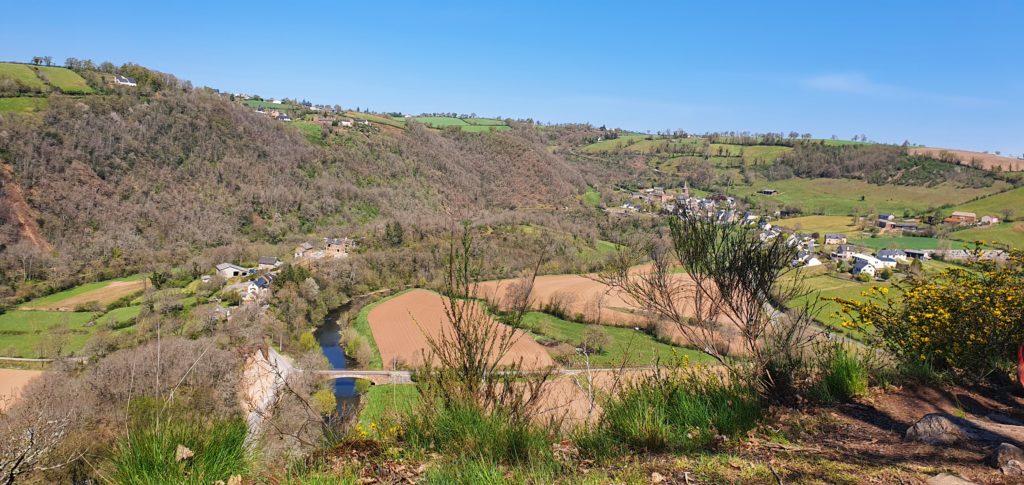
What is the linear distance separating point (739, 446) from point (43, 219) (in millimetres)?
62619

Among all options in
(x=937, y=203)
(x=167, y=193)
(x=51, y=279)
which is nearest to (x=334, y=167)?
(x=167, y=193)

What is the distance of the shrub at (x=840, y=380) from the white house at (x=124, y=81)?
3527 inches

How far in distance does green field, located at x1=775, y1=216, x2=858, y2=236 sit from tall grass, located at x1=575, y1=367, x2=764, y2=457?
210 ft

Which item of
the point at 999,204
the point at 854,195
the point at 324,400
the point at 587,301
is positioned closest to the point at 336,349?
the point at 324,400

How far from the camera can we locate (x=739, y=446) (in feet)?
12.7

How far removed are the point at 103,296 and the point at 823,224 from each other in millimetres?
80996

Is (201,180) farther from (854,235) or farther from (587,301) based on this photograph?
(854,235)

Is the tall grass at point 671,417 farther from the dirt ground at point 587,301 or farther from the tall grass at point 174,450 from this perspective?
the dirt ground at point 587,301

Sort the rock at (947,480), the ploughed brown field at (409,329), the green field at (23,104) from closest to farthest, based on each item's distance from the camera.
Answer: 1. the rock at (947,480)
2. the ploughed brown field at (409,329)
3. the green field at (23,104)

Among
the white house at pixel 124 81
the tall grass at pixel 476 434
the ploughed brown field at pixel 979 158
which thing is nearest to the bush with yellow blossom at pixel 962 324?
the tall grass at pixel 476 434

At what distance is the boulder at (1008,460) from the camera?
309 cm

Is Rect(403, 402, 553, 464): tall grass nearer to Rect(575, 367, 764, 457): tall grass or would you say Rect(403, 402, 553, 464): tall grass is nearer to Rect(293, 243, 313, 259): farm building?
Rect(575, 367, 764, 457): tall grass

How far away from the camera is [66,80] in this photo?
2522 inches

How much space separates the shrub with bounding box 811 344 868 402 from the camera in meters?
5.18
